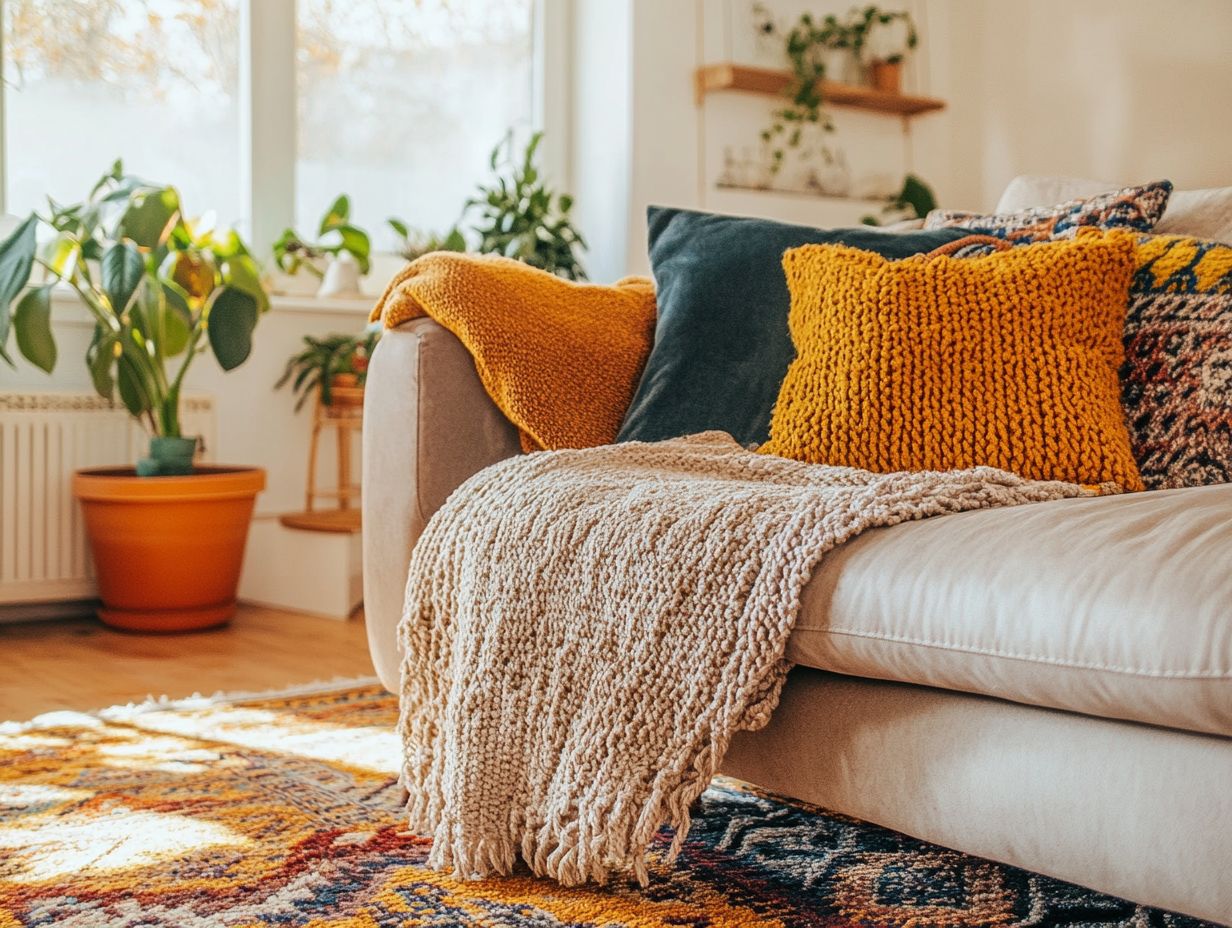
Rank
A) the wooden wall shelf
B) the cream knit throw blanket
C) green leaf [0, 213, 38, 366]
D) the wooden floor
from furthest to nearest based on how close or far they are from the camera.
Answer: the wooden wall shelf
green leaf [0, 213, 38, 366]
the wooden floor
the cream knit throw blanket

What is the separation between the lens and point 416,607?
1.44m

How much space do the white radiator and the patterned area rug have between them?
1.18 metres

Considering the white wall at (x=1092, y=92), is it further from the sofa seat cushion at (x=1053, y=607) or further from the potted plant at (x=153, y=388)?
the sofa seat cushion at (x=1053, y=607)

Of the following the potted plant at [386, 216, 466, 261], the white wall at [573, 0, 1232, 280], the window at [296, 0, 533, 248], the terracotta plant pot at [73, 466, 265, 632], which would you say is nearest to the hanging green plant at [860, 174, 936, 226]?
the white wall at [573, 0, 1232, 280]

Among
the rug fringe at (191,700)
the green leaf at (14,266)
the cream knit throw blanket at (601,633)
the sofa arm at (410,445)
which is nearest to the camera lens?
the cream knit throw blanket at (601,633)

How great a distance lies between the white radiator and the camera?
2.86 metres

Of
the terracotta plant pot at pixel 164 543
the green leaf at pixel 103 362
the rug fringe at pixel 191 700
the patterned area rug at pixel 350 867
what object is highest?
the green leaf at pixel 103 362

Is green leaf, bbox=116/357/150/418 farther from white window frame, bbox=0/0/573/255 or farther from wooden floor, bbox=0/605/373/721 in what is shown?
white window frame, bbox=0/0/573/255

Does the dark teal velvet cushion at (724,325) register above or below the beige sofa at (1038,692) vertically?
above

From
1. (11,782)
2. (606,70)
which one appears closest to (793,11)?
(606,70)

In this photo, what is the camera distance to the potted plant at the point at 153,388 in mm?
2732

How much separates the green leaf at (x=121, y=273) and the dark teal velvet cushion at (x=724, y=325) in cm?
130

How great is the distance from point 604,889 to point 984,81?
3496 millimetres

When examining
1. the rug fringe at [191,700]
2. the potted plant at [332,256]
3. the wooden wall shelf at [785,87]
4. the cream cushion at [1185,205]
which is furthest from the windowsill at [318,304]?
the cream cushion at [1185,205]
